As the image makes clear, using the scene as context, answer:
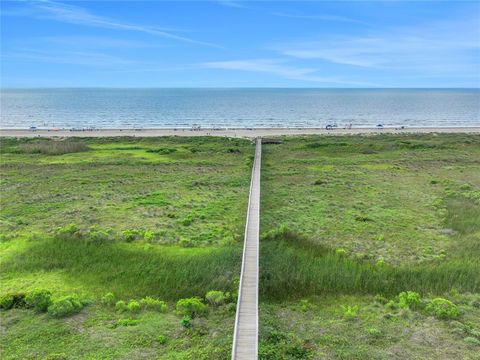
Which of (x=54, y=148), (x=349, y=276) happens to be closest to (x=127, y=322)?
(x=349, y=276)

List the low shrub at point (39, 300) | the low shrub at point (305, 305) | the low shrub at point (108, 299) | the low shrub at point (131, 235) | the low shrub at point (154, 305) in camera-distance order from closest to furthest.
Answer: the low shrub at point (39, 300) < the low shrub at point (154, 305) < the low shrub at point (305, 305) < the low shrub at point (108, 299) < the low shrub at point (131, 235)

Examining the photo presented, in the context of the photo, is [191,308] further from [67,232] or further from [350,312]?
[67,232]

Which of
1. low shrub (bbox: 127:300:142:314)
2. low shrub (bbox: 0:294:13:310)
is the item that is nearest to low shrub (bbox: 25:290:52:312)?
low shrub (bbox: 0:294:13:310)

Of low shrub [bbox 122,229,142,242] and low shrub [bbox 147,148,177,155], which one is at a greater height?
low shrub [bbox 147,148,177,155]

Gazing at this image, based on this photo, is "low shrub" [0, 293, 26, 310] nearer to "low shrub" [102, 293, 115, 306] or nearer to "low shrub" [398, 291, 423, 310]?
"low shrub" [102, 293, 115, 306]

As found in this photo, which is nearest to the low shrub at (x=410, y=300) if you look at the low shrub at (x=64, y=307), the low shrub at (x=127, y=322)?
the low shrub at (x=127, y=322)

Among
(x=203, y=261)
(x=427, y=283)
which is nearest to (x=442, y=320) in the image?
(x=427, y=283)

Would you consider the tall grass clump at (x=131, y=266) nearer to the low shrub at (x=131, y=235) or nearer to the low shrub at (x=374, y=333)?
the low shrub at (x=131, y=235)
